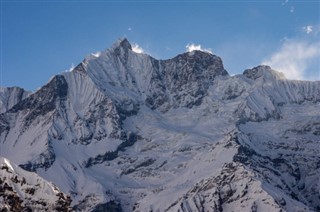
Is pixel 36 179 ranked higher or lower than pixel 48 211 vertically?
higher

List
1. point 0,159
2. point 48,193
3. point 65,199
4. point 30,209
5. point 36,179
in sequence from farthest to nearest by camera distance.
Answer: point 0,159 < point 36,179 < point 48,193 < point 30,209 < point 65,199

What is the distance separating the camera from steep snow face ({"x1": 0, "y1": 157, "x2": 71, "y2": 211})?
75.9 metres

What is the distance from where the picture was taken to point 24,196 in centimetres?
9762

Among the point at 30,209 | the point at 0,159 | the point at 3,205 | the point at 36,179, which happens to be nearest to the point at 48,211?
the point at 30,209

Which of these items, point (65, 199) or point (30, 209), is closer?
point (65, 199)

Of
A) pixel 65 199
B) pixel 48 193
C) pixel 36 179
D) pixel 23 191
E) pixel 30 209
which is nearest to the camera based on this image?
pixel 65 199

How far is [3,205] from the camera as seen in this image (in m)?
78.6

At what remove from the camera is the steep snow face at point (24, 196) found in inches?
2987

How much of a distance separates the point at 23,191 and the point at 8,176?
5.32m

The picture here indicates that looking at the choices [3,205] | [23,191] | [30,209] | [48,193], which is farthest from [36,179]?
[3,205]

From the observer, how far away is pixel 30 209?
89250 millimetres

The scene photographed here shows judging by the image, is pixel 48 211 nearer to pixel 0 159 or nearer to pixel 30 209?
pixel 30 209

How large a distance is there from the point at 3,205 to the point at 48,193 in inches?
1197

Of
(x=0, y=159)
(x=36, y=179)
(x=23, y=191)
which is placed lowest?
(x=23, y=191)
